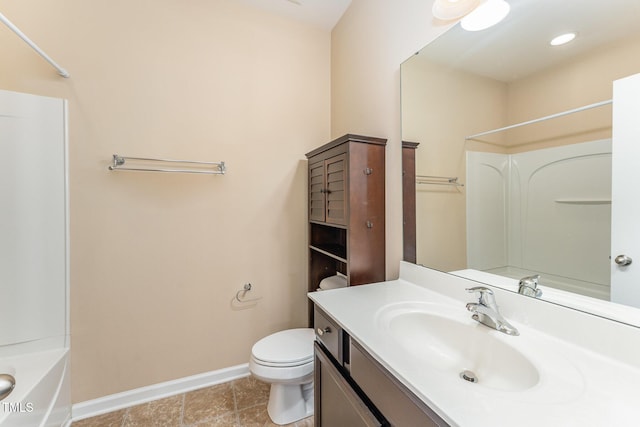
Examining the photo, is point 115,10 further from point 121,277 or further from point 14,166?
point 121,277

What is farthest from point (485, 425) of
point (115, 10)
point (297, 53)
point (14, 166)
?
point (115, 10)

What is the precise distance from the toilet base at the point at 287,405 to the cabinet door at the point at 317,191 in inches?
40.2

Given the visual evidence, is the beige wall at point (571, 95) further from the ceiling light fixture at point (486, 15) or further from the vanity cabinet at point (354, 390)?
the vanity cabinet at point (354, 390)

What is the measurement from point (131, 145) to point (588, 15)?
2.16 metres

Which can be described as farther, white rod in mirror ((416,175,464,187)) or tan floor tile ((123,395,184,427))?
tan floor tile ((123,395,184,427))

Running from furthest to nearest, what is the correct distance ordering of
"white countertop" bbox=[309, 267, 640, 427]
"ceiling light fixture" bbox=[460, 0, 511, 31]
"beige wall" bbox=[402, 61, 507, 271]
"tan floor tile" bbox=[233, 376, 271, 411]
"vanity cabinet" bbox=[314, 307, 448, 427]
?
"tan floor tile" bbox=[233, 376, 271, 411], "beige wall" bbox=[402, 61, 507, 271], "ceiling light fixture" bbox=[460, 0, 511, 31], "vanity cabinet" bbox=[314, 307, 448, 427], "white countertop" bbox=[309, 267, 640, 427]

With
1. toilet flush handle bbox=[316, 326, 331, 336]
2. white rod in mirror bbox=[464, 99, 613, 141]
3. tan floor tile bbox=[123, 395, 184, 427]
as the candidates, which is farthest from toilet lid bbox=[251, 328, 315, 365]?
white rod in mirror bbox=[464, 99, 613, 141]

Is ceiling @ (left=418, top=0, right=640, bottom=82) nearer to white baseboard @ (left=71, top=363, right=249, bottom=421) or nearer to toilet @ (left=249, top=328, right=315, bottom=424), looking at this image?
toilet @ (left=249, top=328, right=315, bottom=424)

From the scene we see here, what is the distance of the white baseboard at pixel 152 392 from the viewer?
152cm

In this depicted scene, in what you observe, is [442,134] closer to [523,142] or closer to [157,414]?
[523,142]

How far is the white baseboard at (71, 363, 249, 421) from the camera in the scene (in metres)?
1.52

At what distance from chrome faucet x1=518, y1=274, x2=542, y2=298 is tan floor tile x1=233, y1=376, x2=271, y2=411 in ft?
5.20

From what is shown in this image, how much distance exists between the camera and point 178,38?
1694 millimetres

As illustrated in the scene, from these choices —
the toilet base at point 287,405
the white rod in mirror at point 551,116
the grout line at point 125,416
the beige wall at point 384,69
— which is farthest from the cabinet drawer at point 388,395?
the grout line at point 125,416
